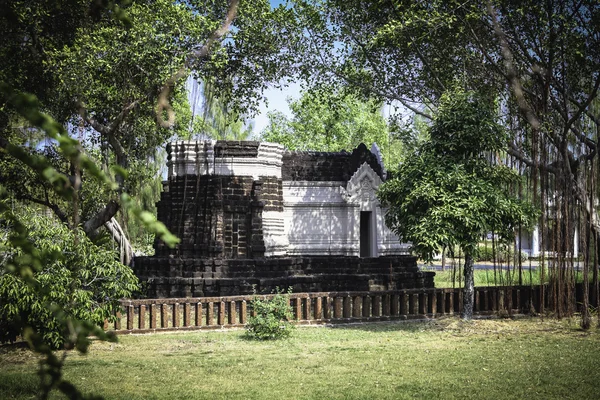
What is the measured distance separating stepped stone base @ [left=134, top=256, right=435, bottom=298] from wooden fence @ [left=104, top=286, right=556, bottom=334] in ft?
4.40

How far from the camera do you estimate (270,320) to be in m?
13.7

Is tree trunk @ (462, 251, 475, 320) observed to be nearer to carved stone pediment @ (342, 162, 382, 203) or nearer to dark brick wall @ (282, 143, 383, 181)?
carved stone pediment @ (342, 162, 382, 203)

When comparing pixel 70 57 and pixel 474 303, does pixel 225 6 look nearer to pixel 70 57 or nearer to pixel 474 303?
pixel 70 57

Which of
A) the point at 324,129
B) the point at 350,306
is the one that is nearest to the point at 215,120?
the point at 324,129

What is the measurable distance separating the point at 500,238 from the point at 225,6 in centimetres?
1082

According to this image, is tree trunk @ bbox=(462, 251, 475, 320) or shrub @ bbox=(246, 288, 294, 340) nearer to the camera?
shrub @ bbox=(246, 288, 294, 340)

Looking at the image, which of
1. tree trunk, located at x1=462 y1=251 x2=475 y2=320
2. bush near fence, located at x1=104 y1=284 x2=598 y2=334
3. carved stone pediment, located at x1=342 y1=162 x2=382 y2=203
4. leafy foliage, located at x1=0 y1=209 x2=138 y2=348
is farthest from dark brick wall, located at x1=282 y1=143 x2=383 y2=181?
leafy foliage, located at x1=0 y1=209 x2=138 y2=348

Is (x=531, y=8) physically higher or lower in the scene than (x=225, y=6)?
lower

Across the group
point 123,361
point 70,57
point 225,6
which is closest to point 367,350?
point 123,361

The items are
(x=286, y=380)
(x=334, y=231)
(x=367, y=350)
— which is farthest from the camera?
(x=334, y=231)

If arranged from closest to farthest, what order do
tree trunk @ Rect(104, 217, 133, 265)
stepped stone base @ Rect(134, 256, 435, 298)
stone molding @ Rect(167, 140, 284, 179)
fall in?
stepped stone base @ Rect(134, 256, 435, 298) < stone molding @ Rect(167, 140, 284, 179) < tree trunk @ Rect(104, 217, 133, 265)

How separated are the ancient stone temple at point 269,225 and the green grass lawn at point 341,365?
5.15 metres

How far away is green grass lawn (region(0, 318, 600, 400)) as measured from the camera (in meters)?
9.20

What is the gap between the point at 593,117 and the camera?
17.1 metres
